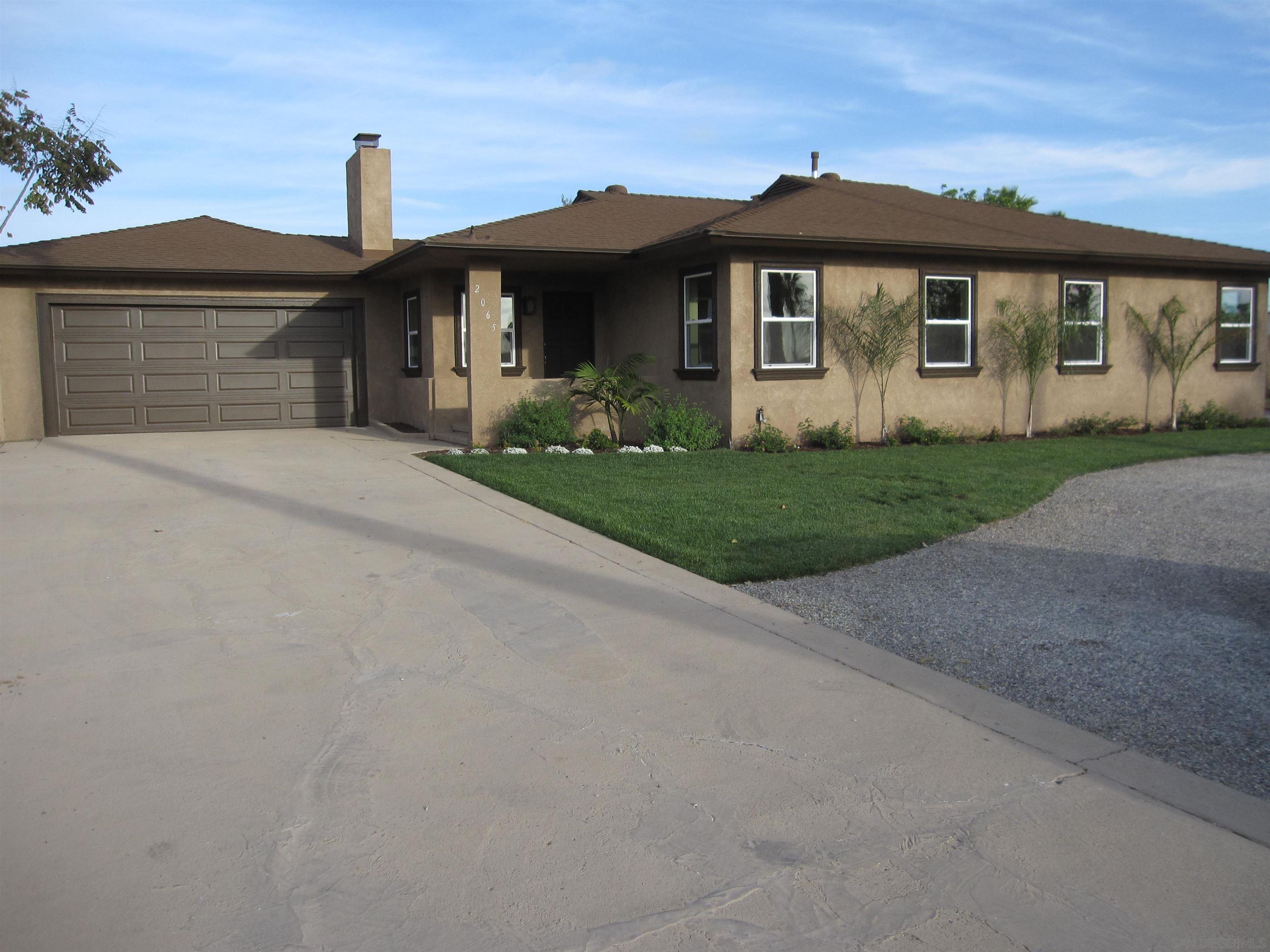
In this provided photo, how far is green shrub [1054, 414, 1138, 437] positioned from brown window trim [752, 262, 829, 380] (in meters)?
5.03

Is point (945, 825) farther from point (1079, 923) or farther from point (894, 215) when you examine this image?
point (894, 215)

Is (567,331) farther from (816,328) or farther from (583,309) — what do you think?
(816,328)

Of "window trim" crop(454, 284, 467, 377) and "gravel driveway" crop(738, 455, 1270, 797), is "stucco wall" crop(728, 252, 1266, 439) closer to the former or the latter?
"window trim" crop(454, 284, 467, 377)

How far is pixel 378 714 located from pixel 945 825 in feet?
8.20

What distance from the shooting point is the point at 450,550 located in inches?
313

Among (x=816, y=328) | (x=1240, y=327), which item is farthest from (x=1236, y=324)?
(x=816, y=328)

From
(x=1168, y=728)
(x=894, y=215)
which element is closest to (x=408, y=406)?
(x=894, y=215)

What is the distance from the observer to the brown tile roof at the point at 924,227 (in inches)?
580

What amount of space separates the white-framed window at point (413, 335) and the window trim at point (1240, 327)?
14.5 meters

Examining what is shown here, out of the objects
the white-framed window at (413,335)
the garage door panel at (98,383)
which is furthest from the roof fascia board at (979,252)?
the garage door panel at (98,383)

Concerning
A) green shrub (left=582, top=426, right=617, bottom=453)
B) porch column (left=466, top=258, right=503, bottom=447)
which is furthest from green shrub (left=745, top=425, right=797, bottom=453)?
porch column (left=466, top=258, right=503, bottom=447)

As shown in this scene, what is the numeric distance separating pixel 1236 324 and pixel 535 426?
1390 centimetres

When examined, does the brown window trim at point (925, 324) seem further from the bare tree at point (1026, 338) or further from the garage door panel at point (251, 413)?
the garage door panel at point (251, 413)

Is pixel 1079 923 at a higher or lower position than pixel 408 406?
lower
